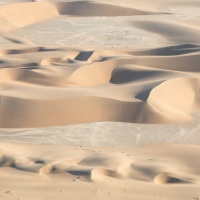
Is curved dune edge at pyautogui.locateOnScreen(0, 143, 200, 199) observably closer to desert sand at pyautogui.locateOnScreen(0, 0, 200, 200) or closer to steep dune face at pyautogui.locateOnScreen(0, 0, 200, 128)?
desert sand at pyautogui.locateOnScreen(0, 0, 200, 200)

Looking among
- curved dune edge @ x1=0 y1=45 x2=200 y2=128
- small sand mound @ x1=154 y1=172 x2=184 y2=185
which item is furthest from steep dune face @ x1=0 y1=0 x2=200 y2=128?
small sand mound @ x1=154 y1=172 x2=184 y2=185

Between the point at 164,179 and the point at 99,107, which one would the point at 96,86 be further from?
the point at 164,179

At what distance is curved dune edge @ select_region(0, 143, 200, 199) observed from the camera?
17.4 feet

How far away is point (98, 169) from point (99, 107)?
4.21 m

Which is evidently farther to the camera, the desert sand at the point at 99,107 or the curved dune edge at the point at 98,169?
the desert sand at the point at 99,107

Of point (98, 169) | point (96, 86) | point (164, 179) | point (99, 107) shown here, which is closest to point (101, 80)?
point (96, 86)

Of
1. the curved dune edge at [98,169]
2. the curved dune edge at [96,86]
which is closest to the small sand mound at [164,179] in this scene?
the curved dune edge at [98,169]

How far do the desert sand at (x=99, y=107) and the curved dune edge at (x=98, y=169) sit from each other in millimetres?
11

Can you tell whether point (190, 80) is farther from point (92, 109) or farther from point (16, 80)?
point (16, 80)

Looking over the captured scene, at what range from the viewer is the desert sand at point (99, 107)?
5.55m

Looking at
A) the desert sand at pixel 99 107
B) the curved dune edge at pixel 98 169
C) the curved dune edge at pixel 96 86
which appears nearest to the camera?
the curved dune edge at pixel 98 169

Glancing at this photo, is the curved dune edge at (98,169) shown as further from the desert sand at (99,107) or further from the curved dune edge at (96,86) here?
the curved dune edge at (96,86)

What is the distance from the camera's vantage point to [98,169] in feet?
19.0

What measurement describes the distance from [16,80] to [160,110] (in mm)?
3219
